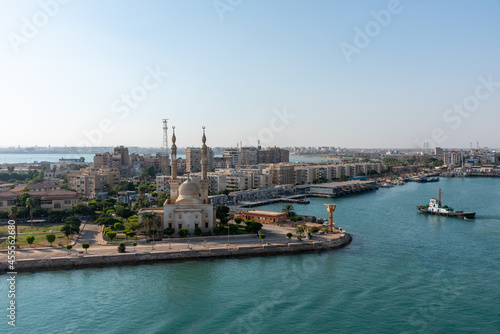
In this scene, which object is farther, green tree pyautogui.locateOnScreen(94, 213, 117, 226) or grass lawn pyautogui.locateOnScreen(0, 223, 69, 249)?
green tree pyautogui.locateOnScreen(94, 213, 117, 226)

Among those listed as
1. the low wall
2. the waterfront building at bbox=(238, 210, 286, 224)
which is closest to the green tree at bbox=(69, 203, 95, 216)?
the low wall

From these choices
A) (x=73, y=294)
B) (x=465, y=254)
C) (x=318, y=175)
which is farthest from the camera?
(x=318, y=175)

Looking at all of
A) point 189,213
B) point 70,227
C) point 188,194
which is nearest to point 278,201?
point 188,194

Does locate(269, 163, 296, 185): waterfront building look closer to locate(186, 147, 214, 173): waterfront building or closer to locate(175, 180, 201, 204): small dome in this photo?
locate(186, 147, 214, 173): waterfront building

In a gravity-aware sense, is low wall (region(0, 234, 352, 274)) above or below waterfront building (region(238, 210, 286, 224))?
below

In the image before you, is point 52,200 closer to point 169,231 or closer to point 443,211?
point 169,231

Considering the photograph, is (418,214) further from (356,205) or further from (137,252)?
(137,252)

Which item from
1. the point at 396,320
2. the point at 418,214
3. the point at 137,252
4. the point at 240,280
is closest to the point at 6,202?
the point at 137,252
